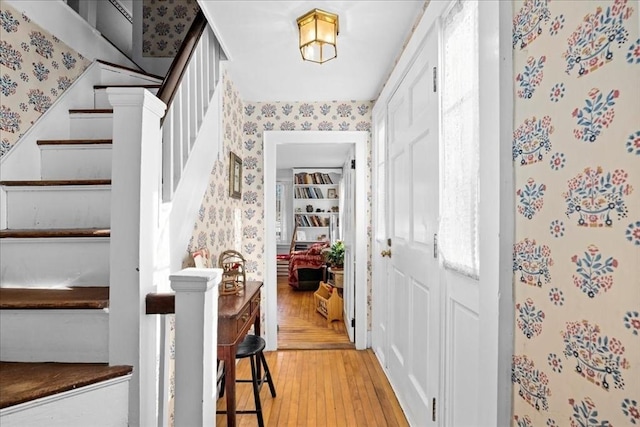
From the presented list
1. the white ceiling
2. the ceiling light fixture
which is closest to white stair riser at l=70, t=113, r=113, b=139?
the white ceiling

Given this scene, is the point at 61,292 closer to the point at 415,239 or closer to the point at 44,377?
the point at 44,377

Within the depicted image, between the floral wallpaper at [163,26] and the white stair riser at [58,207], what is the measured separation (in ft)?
7.11

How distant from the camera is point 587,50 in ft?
2.32

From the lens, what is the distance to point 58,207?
1564mm

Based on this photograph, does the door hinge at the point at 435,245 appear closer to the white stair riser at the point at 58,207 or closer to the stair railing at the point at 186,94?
the stair railing at the point at 186,94

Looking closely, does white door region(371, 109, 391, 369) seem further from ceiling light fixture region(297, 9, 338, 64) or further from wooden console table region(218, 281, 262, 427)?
wooden console table region(218, 281, 262, 427)

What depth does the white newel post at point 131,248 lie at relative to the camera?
0.99 meters

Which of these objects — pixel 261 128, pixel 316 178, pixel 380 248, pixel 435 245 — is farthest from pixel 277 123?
pixel 316 178

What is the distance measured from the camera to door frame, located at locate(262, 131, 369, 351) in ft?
10.5

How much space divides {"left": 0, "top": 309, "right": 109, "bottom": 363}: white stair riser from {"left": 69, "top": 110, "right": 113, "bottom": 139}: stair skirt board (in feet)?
4.21

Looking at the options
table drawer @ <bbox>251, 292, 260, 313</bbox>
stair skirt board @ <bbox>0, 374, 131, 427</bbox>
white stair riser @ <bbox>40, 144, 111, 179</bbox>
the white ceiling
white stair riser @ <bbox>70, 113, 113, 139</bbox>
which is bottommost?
table drawer @ <bbox>251, 292, 260, 313</bbox>

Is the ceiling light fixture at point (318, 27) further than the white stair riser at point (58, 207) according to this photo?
Yes

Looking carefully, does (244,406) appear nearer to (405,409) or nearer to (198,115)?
(405,409)

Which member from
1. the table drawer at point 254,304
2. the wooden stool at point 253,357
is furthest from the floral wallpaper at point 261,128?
the wooden stool at point 253,357
